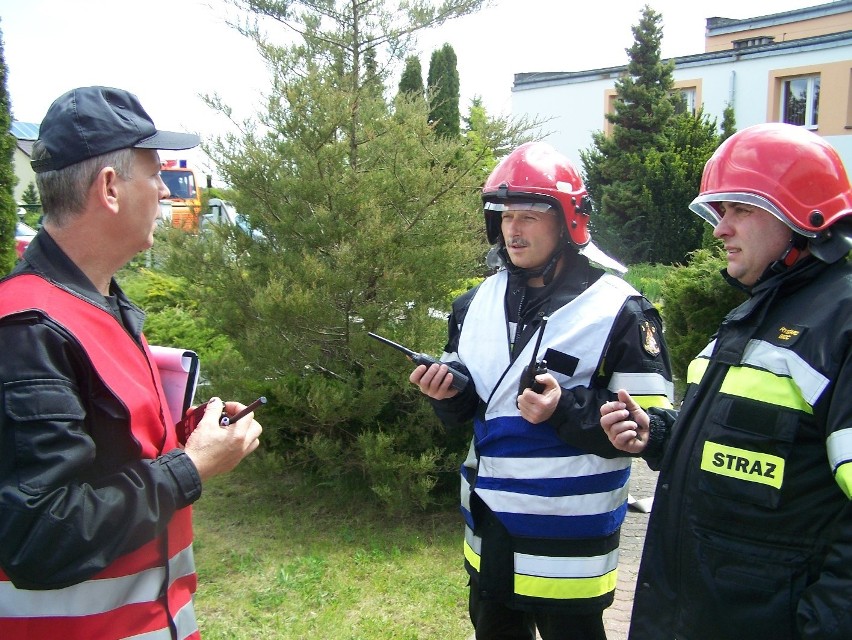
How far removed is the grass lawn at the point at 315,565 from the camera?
3.98 metres

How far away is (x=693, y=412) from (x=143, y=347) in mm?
1553

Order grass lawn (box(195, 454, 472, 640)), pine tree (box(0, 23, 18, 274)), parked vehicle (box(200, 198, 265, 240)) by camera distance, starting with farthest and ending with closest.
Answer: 1. pine tree (box(0, 23, 18, 274))
2. parked vehicle (box(200, 198, 265, 240))
3. grass lawn (box(195, 454, 472, 640))

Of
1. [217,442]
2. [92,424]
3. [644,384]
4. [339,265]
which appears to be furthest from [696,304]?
[92,424]

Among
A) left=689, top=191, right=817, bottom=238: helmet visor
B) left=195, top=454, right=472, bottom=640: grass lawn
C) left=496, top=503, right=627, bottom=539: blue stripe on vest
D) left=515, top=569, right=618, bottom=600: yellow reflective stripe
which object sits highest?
left=689, top=191, right=817, bottom=238: helmet visor

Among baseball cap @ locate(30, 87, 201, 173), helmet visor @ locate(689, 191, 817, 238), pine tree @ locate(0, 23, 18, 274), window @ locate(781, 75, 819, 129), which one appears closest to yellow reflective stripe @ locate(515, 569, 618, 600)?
helmet visor @ locate(689, 191, 817, 238)

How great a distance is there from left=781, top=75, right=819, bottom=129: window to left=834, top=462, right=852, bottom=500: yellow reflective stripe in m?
24.5

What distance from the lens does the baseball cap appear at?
70.9 inches

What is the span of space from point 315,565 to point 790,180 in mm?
3592

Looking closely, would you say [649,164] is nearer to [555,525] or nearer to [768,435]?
[555,525]

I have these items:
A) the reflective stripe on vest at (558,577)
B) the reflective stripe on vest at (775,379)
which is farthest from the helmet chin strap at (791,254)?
the reflective stripe on vest at (558,577)

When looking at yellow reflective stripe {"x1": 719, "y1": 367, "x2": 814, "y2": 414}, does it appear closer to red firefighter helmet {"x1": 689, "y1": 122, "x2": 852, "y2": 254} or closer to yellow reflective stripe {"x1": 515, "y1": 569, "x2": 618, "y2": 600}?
red firefighter helmet {"x1": 689, "y1": 122, "x2": 852, "y2": 254}

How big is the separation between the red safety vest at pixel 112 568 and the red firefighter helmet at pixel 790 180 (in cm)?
166

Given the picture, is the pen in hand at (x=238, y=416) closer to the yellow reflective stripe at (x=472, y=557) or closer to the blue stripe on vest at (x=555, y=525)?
the blue stripe on vest at (x=555, y=525)

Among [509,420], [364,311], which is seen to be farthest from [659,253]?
[509,420]
